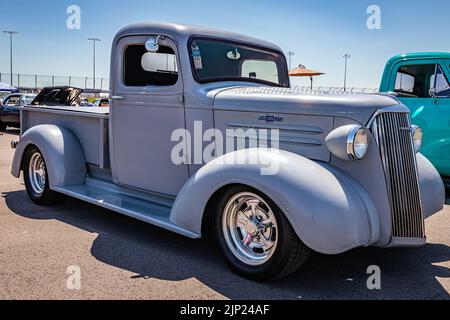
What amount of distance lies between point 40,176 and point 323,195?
12.2 ft

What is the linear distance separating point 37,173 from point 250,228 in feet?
10.6

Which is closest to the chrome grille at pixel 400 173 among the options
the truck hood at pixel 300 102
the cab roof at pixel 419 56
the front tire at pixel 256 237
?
the truck hood at pixel 300 102

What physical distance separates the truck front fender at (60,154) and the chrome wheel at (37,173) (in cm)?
21

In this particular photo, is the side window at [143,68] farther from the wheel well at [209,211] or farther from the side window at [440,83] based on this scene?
the side window at [440,83]

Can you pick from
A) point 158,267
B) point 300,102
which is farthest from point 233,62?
point 158,267

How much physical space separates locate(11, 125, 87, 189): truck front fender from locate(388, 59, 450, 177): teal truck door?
4416 millimetres

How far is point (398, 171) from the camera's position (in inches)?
126

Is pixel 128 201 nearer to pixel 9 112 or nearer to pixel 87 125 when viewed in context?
pixel 87 125

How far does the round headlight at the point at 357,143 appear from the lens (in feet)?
10.0

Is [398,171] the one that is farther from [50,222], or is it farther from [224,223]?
[50,222]

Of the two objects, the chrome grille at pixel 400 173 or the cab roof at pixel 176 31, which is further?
the cab roof at pixel 176 31

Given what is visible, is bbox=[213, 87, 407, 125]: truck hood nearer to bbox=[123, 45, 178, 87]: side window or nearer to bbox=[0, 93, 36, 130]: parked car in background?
bbox=[123, 45, 178, 87]: side window
